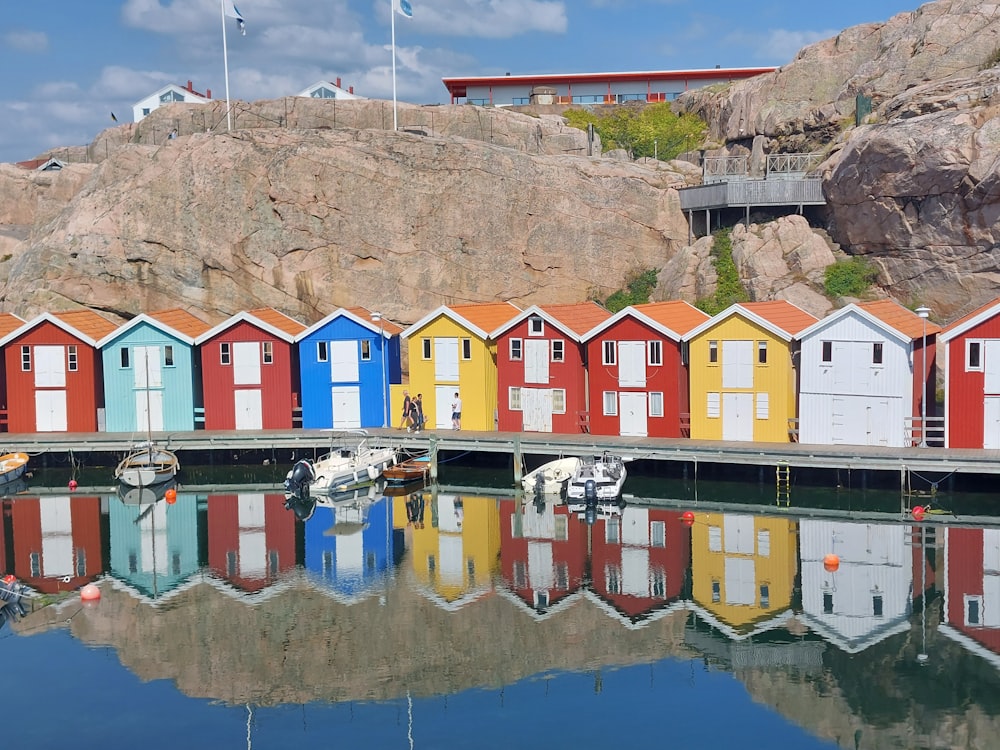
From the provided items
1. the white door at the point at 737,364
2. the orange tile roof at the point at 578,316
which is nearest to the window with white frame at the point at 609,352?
the orange tile roof at the point at 578,316

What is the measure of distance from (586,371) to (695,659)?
982 inches

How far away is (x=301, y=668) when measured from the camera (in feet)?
114

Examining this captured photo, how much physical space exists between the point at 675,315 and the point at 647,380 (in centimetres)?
407

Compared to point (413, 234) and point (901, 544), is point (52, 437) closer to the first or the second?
point (413, 234)

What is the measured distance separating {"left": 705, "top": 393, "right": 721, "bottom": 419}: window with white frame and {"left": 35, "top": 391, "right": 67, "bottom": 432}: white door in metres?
31.7

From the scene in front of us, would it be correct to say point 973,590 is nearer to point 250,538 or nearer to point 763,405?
point 763,405

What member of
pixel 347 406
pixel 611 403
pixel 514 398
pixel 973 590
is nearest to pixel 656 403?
pixel 611 403

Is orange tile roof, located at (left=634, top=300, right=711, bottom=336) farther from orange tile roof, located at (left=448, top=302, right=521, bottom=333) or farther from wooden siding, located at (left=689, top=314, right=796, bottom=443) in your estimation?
orange tile roof, located at (left=448, top=302, right=521, bottom=333)

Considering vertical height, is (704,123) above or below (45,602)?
above

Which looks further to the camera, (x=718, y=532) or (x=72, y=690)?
(x=718, y=532)

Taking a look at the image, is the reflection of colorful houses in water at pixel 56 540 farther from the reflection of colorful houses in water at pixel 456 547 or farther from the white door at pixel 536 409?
the white door at pixel 536 409

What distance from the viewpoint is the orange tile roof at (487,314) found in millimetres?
59906

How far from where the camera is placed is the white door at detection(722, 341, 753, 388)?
5434 cm

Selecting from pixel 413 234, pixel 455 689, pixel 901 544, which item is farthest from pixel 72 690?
pixel 413 234
